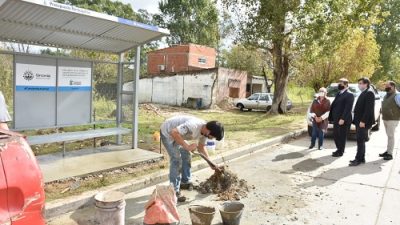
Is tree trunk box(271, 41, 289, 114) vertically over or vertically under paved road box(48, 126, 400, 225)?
over

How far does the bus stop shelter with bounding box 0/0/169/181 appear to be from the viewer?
20.6 feet

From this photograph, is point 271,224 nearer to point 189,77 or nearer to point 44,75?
point 44,75

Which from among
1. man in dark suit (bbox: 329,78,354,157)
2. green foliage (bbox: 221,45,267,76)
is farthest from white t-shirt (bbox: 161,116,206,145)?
green foliage (bbox: 221,45,267,76)

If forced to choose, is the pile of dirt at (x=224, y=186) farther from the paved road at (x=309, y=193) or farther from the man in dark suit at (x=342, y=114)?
the man in dark suit at (x=342, y=114)

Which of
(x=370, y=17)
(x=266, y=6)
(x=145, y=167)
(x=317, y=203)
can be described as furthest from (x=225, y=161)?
(x=370, y=17)

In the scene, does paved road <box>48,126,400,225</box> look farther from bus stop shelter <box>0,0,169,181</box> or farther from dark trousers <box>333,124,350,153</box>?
bus stop shelter <box>0,0,169,181</box>

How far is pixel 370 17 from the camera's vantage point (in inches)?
747

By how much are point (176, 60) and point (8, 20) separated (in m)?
35.2

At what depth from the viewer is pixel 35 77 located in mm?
7488

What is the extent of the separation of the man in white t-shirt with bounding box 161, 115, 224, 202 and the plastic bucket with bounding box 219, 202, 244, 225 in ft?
3.11

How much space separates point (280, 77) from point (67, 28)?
663 inches

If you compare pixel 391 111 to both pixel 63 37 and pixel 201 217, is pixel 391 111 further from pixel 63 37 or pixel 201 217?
pixel 63 37

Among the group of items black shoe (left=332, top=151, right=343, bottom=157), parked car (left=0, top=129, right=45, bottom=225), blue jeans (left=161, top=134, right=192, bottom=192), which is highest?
parked car (left=0, top=129, right=45, bottom=225)

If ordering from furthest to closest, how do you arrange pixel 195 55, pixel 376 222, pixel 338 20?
pixel 195 55 < pixel 338 20 < pixel 376 222
